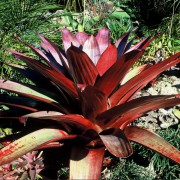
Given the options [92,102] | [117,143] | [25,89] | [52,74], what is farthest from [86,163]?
[25,89]

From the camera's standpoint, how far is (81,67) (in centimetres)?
211

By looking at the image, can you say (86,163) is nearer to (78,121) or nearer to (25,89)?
(78,121)

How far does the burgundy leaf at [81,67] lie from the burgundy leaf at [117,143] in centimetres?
30

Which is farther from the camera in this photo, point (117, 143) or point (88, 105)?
point (88, 105)

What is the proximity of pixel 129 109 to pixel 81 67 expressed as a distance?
0.32m

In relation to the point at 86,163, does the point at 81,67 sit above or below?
above

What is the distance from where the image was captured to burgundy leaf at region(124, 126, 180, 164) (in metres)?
2.10

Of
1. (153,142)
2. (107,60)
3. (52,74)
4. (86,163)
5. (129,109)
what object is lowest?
(86,163)

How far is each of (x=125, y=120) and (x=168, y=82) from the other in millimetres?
1250

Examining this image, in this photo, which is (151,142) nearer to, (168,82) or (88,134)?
(88,134)

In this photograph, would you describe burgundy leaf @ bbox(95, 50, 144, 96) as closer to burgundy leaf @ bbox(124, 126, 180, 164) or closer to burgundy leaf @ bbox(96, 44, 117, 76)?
burgundy leaf @ bbox(96, 44, 117, 76)

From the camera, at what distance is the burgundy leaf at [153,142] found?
2096 mm

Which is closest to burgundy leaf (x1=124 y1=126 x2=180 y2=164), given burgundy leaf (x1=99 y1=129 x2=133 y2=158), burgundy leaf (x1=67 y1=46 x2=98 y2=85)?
burgundy leaf (x1=99 y1=129 x2=133 y2=158)

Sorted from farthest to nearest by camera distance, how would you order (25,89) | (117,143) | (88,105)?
1. (25,89)
2. (88,105)
3. (117,143)
